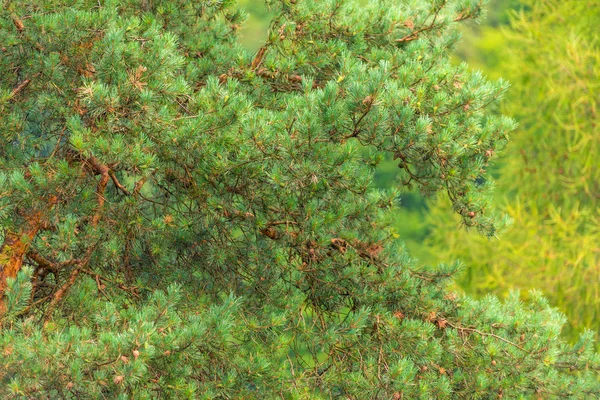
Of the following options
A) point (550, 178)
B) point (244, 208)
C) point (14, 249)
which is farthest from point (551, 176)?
point (14, 249)

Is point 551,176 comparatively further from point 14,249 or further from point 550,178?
point 14,249

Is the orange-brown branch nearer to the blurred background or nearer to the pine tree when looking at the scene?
the pine tree

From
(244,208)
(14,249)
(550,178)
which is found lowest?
(14,249)

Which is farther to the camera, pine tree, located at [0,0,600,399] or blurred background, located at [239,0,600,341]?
blurred background, located at [239,0,600,341]

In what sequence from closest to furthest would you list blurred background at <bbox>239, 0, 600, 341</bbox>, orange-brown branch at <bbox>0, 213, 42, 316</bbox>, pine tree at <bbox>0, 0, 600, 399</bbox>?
pine tree at <bbox>0, 0, 600, 399</bbox> → orange-brown branch at <bbox>0, 213, 42, 316</bbox> → blurred background at <bbox>239, 0, 600, 341</bbox>

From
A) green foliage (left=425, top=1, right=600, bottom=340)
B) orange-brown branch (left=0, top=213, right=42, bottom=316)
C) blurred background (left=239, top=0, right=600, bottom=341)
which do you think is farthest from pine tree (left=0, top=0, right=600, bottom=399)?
green foliage (left=425, top=1, right=600, bottom=340)

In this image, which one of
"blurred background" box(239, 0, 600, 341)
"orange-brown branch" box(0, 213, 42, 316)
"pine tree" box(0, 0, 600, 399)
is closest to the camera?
"pine tree" box(0, 0, 600, 399)

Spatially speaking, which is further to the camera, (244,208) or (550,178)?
(550,178)

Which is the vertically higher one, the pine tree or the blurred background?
the blurred background
